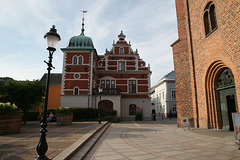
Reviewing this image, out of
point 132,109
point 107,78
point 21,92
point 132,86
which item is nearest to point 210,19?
point 21,92

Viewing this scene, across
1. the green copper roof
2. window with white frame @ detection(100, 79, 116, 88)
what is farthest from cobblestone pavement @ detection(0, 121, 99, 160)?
the green copper roof

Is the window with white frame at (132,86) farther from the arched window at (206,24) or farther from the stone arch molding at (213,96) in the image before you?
the arched window at (206,24)

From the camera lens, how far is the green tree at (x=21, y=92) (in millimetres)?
14406

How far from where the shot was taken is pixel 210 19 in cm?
988

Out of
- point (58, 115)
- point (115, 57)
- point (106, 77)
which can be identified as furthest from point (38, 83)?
point (115, 57)

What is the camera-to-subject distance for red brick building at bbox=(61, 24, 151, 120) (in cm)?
2341

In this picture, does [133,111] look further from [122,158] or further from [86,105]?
[122,158]

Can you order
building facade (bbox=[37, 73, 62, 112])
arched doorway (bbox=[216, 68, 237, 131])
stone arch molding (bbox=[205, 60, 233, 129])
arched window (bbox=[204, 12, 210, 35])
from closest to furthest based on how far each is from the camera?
arched doorway (bbox=[216, 68, 237, 131])
stone arch molding (bbox=[205, 60, 233, 129])
arched window (bbox=[204, 12, 210, 35])
building facade (bbox=[37, 73, 62, 112])

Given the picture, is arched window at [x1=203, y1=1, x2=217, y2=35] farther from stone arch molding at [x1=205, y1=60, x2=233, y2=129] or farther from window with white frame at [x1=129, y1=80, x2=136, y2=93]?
window with white frame at [x1=129, y1=80, x2=136, y2=93]

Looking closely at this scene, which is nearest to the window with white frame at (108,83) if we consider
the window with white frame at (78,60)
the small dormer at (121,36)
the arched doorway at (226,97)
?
the window with white frame at (78,60)

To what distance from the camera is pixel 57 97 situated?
31.4m

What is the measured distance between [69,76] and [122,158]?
21.2m

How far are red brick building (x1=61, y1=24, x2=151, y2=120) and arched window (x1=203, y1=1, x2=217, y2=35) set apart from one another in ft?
51.4

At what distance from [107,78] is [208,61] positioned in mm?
18627
